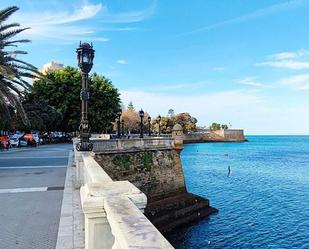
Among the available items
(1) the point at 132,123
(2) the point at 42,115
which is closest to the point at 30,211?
(2) the point at 42,115

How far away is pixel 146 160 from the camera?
24.9 m

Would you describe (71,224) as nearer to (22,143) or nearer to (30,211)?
(30,211)

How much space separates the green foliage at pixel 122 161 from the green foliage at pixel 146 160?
4.95ft

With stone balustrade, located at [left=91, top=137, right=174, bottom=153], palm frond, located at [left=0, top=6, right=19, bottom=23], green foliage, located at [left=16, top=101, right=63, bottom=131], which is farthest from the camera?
green foliage, located at [left=16, top=101, right=63, bottom=131]

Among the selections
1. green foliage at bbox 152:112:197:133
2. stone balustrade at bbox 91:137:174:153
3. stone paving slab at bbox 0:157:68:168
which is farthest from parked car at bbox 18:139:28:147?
green foliage at bbox 152:112:197:133

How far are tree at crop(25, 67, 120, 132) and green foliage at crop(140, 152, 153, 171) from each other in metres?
25.5

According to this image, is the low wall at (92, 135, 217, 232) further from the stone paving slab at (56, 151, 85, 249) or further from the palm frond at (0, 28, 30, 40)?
the stone paving slab at (56, 151, 85, 249)

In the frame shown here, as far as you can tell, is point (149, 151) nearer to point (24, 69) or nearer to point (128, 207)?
point (24, 69)

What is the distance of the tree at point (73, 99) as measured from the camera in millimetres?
49781

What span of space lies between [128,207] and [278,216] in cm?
2154

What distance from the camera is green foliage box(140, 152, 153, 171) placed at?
80.9 ft

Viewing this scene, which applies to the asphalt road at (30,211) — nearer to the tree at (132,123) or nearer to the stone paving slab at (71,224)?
the stone paving slab at (71,224)

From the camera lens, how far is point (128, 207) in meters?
2.82

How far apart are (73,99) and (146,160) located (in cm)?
2892
